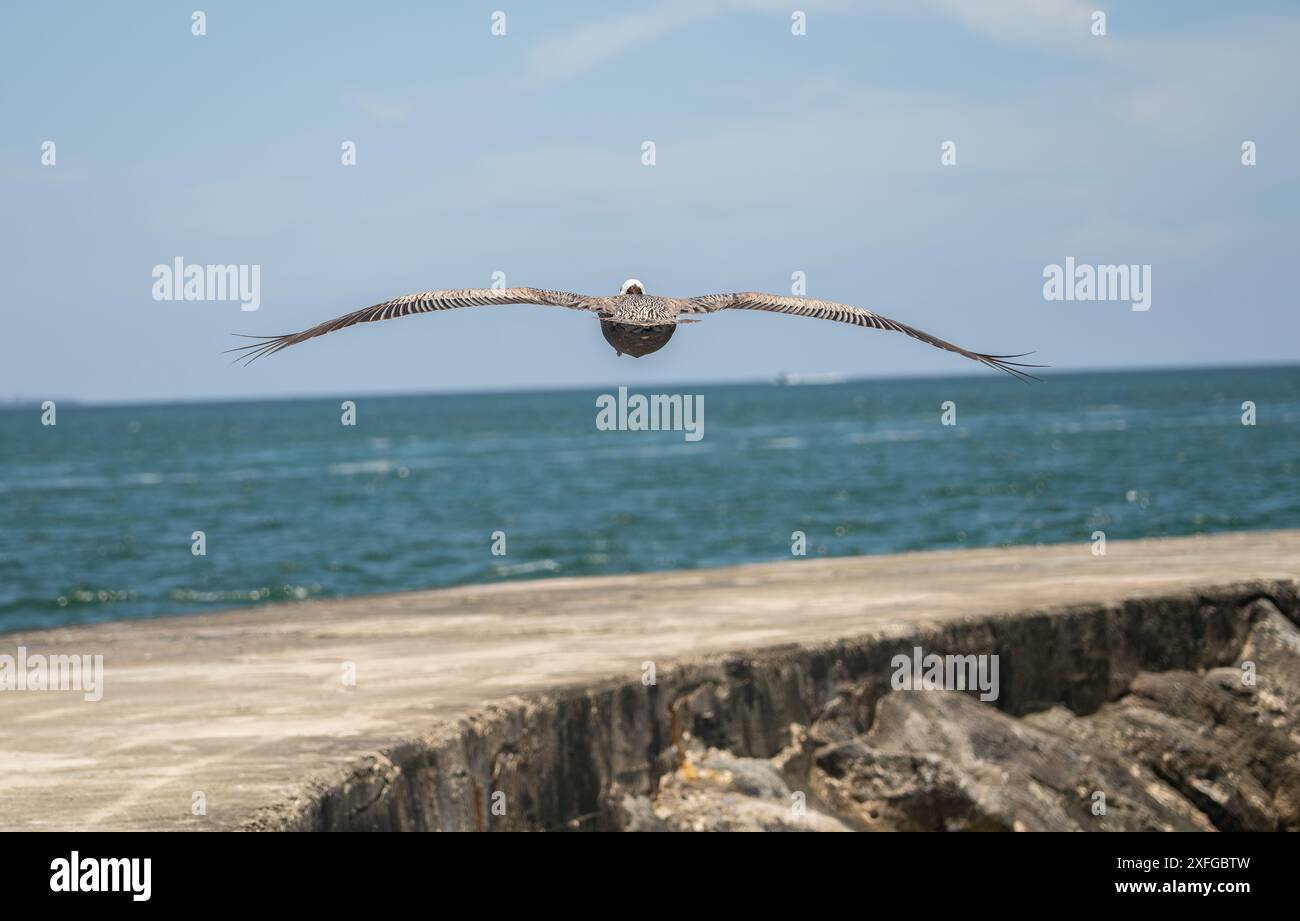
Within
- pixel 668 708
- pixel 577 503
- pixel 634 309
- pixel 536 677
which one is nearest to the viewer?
pixel 634 309

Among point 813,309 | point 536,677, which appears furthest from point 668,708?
point 813,309

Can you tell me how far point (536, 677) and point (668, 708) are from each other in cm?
91

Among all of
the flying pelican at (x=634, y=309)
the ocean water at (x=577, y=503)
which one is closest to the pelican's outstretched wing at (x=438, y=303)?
the flying pelican at (x=634, y=309)

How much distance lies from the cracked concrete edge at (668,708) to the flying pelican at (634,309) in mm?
2693

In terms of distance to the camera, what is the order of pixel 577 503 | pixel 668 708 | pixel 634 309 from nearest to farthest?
pixel 634 309, pixel 668 708, pixel 577 503

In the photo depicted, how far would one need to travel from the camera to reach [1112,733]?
1377cm

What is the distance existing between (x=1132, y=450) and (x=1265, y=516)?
3209 centimetres

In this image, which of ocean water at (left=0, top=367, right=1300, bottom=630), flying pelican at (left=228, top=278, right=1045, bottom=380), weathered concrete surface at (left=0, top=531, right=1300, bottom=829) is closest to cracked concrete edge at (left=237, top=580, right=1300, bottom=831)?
weathered concrete surface at (left=0, top=531, right=1300, bottom=829)

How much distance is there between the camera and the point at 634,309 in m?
5.95

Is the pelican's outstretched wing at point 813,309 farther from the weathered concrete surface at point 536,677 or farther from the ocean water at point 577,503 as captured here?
the ocean water at point 577,503

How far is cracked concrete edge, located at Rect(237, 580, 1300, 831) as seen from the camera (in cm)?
917

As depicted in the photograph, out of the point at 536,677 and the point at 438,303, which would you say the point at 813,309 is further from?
the point at 536,677
